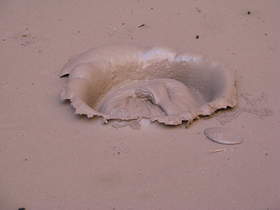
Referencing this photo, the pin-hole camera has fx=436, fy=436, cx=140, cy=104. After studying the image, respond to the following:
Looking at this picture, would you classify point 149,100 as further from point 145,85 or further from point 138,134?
point 138,134

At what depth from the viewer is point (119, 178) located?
1772 mm

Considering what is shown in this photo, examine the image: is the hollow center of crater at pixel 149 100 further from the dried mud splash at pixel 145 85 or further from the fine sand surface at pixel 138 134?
the fine sand surface at pixel 138 134

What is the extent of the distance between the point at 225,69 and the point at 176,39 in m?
0.49

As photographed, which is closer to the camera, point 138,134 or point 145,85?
point 138,134

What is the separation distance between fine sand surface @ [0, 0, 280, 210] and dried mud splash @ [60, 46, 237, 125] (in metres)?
0.07

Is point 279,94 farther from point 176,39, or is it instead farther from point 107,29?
point 107,29

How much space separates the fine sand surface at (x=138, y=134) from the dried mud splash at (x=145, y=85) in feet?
0.24

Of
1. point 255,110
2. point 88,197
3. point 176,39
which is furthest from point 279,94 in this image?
point 88,197

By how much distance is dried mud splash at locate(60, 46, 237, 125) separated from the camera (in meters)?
2.02

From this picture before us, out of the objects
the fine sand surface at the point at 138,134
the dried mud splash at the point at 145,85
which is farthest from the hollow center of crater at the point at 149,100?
the fine sand surface at the point at 138,134

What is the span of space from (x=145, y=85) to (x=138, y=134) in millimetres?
426

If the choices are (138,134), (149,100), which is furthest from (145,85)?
(138,134)

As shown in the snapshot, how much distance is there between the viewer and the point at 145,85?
229cm

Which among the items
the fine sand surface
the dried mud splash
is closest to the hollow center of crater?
the dried mud splash
